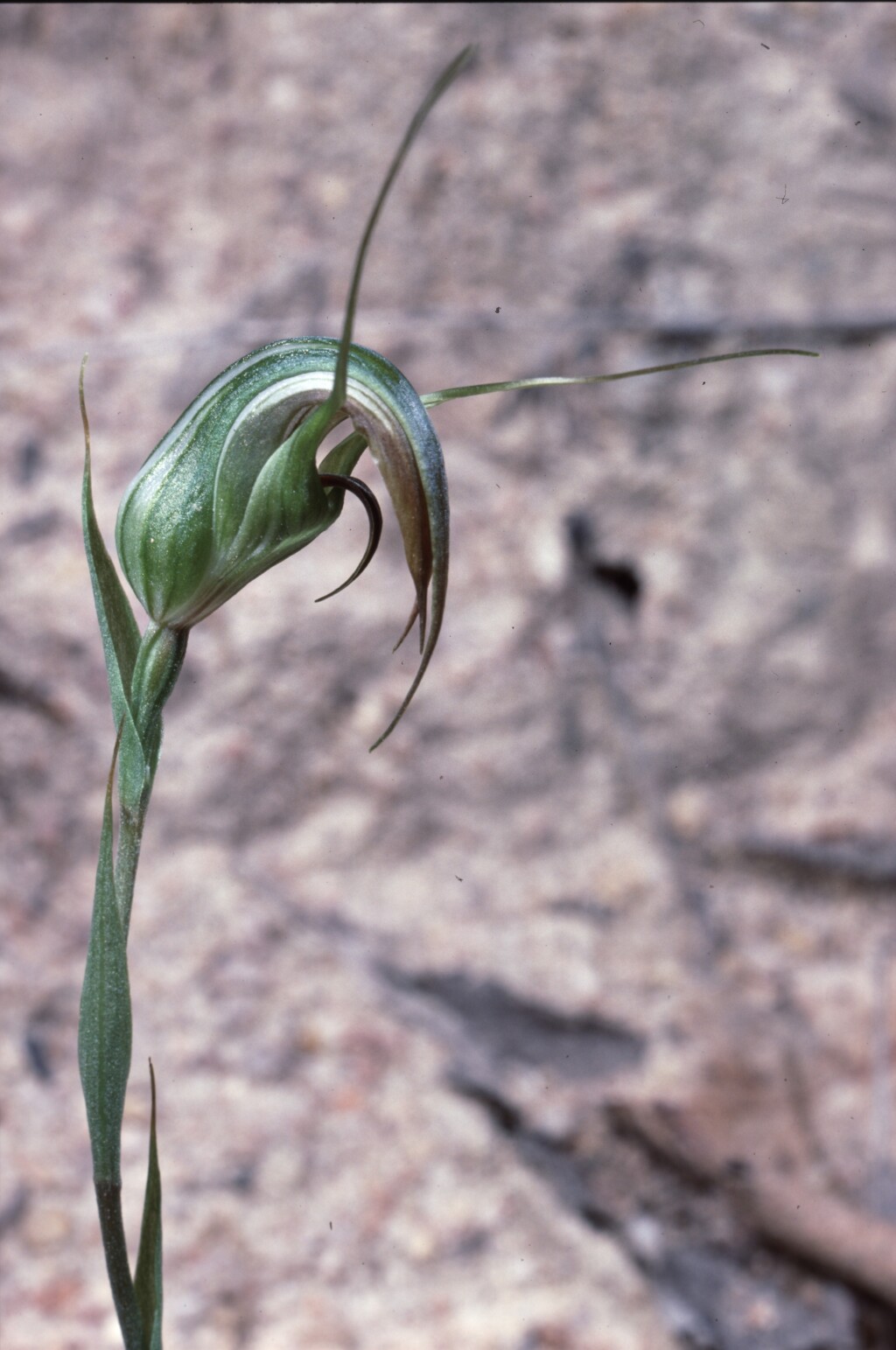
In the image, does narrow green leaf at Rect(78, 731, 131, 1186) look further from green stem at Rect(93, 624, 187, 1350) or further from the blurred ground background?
the blurred ground background

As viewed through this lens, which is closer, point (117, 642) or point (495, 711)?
point (117, 642)

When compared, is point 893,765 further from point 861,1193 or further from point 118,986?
point 118,986

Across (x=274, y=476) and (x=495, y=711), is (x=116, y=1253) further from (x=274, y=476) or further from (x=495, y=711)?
(x=495, y=711)

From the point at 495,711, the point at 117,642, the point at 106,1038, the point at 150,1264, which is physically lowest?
the point at 495,711

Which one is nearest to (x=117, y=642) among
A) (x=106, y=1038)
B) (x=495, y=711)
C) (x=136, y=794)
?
(x=136, y=794)

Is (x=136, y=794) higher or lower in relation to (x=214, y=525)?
lower

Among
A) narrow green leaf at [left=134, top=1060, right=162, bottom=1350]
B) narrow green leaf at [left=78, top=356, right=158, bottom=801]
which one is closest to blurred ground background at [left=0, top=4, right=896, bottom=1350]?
narrow green leaf at [left=134, top=1060, right=162, bottom=1350]

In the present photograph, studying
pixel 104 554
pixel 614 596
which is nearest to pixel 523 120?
pixel 614 596
